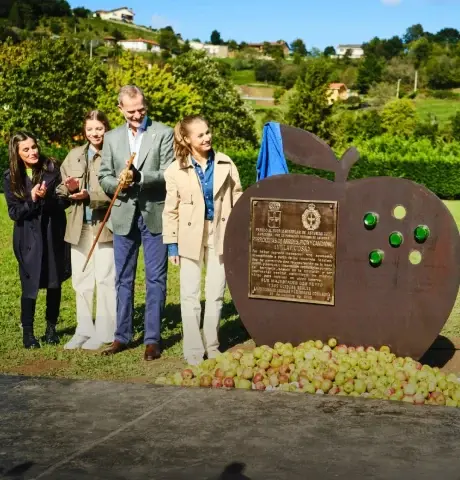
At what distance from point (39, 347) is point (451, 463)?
5152mm

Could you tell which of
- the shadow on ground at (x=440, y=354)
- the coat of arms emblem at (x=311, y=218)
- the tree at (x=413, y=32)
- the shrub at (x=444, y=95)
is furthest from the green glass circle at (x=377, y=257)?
the tree at (x=413, y=32)

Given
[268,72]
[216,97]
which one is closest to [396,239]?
[216,97]

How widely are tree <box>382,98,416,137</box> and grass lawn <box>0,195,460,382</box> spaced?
5428cm

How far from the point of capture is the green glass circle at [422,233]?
18.5ft

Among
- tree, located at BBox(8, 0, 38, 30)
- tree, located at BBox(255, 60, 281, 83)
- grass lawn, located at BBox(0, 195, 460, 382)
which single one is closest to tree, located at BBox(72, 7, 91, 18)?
tree, located at BBox(8, 0, 38, 30)

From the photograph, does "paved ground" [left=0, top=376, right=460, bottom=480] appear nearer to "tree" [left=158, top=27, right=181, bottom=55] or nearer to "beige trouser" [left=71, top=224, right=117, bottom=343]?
"beige trouser" [left=71, top=224, right=117, bottom=343]

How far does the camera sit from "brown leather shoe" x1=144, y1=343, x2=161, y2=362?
6.55 m

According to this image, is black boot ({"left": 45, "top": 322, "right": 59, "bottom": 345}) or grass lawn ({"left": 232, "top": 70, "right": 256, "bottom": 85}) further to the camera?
grass lawn ({"left": 232, "top": 70, "right": 256, "bottom": 85})

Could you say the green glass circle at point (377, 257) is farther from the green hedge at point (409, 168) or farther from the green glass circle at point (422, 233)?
the green hedge at point (409, 168)

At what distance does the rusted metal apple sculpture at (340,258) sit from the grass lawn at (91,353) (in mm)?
859

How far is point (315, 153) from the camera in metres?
6.27

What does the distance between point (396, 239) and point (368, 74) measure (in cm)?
10812

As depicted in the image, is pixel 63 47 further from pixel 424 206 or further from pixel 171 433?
pixel 171 433

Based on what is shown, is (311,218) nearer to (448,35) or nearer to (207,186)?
(207,186)
